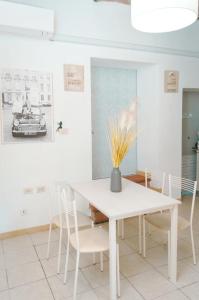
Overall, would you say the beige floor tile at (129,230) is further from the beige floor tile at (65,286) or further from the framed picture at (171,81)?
the framed picture at (171,81)

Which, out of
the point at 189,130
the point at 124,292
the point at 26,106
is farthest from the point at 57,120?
the point at 189,130

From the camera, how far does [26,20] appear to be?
2748 millimetres

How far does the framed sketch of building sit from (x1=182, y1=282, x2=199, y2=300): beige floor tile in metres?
2.15

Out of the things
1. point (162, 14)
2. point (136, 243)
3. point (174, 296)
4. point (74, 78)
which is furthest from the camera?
point (74, 78)

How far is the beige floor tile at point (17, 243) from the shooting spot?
2822mm

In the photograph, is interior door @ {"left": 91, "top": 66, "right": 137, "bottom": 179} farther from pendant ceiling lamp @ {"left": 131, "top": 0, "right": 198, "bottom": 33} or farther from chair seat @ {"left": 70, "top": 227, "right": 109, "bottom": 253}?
pendant ceiling lamp @ {"left": 131, "top": 0, "right": 198, "bottom": 33}

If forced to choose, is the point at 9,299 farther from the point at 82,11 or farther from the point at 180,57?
the point at 180,57


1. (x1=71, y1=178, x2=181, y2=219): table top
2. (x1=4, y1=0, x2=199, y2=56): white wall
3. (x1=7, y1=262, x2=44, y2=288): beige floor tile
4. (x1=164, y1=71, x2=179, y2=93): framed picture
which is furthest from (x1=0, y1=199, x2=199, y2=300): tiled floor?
(x1=4, y1=0, x2=199, y2=56): white wall

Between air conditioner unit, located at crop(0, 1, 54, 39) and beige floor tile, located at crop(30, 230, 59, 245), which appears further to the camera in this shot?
beige floor tile, located at crop(30, 230, 59, 245)

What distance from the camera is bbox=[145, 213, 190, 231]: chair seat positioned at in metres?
2.36

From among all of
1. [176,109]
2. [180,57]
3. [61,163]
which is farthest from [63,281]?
[180,57]

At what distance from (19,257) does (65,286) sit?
725 mm

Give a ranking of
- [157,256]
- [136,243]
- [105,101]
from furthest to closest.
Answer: [105,101]
[136,243]
[157,256]

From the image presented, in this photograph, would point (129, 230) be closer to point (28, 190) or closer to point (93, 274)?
point (93, 274)
